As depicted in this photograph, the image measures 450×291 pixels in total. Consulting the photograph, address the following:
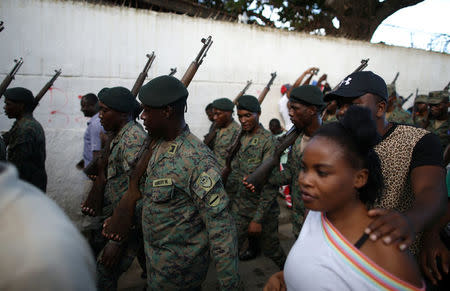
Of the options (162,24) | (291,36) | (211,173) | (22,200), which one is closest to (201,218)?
(211,173)

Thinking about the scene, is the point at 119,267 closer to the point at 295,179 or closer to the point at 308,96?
the point at 295,179

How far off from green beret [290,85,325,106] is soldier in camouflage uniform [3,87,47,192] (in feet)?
10.1

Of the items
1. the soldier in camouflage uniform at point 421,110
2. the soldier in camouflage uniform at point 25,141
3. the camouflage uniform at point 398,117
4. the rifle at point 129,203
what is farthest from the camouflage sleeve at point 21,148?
the soldier in camouflage uniform at point 421,110

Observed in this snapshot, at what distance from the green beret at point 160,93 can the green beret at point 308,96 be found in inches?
53.0

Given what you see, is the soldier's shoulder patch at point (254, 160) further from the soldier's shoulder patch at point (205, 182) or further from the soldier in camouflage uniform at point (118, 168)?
the soldier's shoulder patch at point (205, 182)

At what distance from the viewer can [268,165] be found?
303 cm

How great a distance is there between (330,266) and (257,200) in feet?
8.97

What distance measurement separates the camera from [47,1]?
499cm

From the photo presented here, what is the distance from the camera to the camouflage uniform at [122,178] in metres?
2.62

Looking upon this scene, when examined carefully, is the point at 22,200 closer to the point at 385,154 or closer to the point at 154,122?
the point at 154,122

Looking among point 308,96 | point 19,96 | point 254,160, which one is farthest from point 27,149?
point 308,96

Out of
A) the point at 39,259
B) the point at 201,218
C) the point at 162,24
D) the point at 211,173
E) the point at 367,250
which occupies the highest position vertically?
the point at 162,24

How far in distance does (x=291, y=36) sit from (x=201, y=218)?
18.2ft

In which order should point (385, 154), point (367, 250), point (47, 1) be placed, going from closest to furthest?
1. point (367, 250)
2. point (385, 154)
3. point (47, 1)
